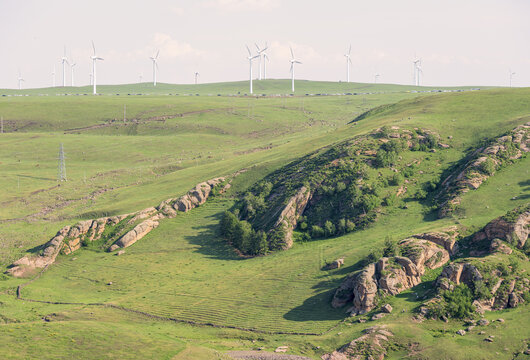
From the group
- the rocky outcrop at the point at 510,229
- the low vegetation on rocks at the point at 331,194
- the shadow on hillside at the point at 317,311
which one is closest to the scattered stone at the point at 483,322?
the rocky outcrop at the point at 510,229

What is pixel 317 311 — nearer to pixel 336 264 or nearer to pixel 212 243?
pixel 336 264

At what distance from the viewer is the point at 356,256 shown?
275 feet

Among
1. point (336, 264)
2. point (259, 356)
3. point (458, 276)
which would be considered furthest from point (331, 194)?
point (259, 356)

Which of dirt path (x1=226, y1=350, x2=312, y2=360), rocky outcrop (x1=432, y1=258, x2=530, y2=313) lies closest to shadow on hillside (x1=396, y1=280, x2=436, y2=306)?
rocky outcrop (x1=432, y1=258, x2=530, y2=313)

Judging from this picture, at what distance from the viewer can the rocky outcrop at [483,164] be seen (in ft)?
313

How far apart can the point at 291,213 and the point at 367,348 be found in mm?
43135

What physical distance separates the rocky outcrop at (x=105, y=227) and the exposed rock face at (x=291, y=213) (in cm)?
2353

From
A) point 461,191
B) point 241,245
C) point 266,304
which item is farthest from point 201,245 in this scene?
point 461,191

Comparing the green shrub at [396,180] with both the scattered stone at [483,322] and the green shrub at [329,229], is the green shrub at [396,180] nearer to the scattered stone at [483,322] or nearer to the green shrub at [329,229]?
the green shrub at [329,229]

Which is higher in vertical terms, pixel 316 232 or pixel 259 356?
pixel 316 232

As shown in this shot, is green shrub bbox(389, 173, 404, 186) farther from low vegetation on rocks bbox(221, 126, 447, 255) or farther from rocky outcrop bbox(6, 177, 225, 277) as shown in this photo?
rocky outcrop bbox(6, 177, 225, 277)

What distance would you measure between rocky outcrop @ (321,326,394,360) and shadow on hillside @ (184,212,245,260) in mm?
37979

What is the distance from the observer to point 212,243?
105250 mm

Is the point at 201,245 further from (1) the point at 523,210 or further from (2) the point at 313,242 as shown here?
(1) the point at 523,210
